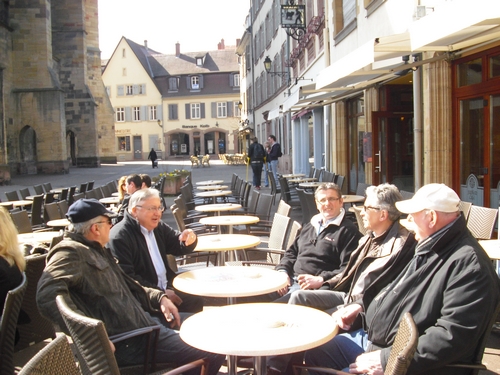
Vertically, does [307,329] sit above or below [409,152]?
below

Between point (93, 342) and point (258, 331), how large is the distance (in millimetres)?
830

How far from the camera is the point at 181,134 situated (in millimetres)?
72812

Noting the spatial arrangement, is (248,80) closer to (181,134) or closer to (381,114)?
(181,134)

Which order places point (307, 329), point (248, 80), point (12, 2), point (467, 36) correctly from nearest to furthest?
point (307, 329)
point (467, 36)
point (12, 2)
point (248, 80)

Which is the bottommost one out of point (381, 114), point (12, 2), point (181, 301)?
point (181, 301)

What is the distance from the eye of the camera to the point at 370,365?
295 cm

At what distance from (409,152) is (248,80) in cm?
3668

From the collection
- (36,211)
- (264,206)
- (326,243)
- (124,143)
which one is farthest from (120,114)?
(326,243)

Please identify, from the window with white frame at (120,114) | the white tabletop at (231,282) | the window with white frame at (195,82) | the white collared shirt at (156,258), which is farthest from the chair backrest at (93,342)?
the window with white frame at (195,82)

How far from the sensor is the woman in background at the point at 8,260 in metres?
3.59

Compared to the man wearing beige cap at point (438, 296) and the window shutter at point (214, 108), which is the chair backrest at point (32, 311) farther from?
the window shutter at point (214, 108)

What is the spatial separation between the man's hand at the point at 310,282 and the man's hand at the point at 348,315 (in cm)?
74

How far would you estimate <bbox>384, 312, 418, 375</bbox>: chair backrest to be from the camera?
7.69 ft

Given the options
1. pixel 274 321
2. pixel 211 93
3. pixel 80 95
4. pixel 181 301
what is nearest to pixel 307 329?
pixel 274 321
